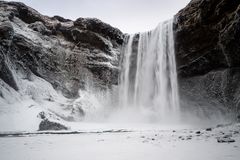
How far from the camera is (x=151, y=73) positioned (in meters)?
26.5

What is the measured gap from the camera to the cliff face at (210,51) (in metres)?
19.2

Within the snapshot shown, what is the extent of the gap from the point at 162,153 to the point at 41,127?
35.7 feet

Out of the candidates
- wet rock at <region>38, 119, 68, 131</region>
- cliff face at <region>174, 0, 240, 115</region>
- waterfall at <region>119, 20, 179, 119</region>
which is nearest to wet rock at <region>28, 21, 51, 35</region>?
waterfall at <region>119, 20, 179, 119</region>

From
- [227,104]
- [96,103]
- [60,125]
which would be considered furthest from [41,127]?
[227,104]

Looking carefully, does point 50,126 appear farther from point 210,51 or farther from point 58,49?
point 210,51

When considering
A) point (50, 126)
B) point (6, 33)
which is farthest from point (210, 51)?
point (6, 33)

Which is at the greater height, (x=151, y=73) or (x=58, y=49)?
(x=58, y=49)

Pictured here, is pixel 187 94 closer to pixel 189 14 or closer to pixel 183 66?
pixel 183 66

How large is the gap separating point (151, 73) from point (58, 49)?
471 inches

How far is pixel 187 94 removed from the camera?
23391 mm

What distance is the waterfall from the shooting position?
24281 millimetres

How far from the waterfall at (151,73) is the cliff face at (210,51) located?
50.1 inches

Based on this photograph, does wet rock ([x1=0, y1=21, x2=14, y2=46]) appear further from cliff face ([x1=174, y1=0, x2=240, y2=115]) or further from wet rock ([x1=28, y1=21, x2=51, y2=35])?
cliff face ([x1=174, y1=0, x2=240, y2=115])

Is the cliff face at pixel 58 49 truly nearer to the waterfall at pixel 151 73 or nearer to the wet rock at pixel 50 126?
the waterfall at pixel 151 73
